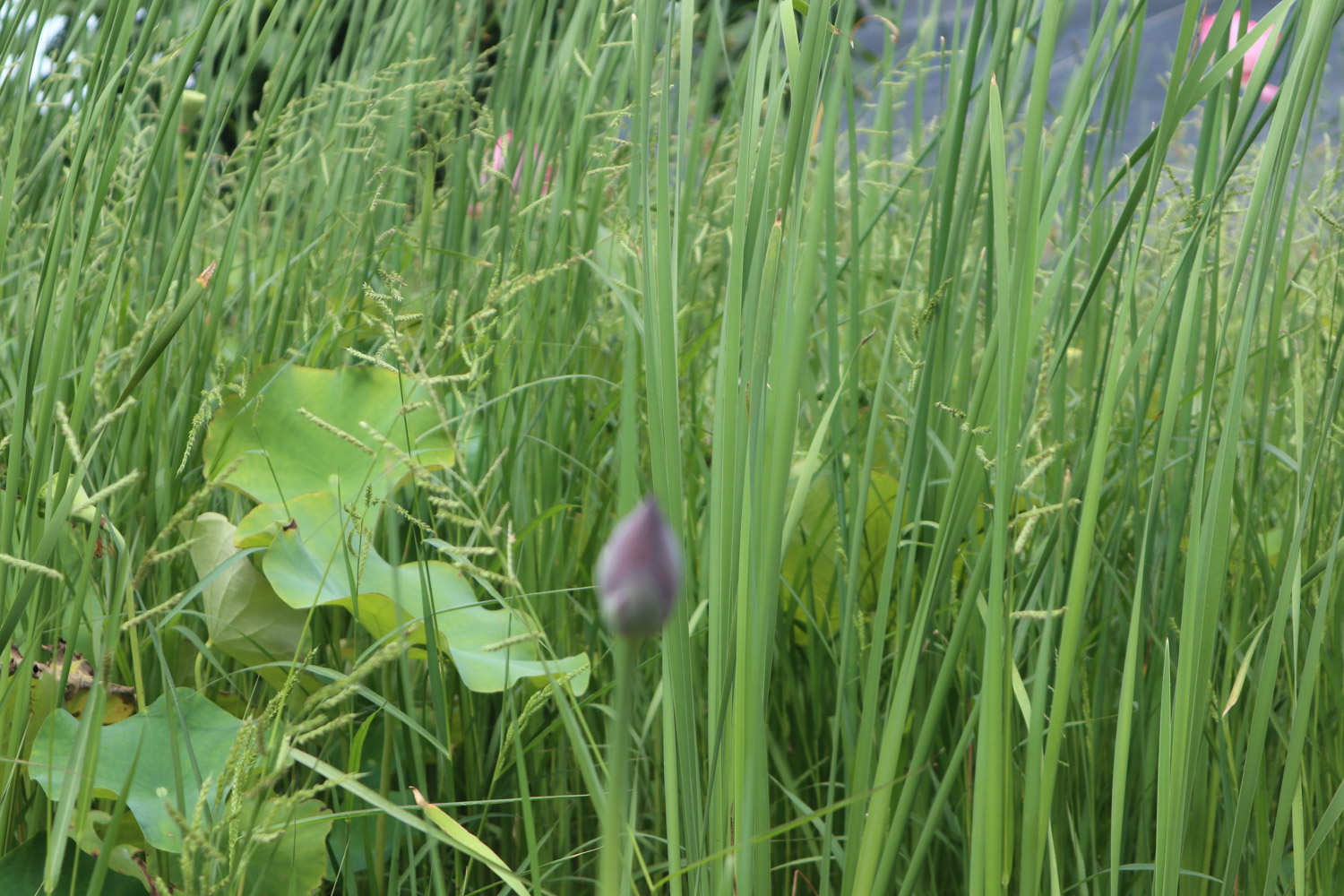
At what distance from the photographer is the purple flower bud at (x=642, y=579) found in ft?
0.64

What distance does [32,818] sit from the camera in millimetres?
607

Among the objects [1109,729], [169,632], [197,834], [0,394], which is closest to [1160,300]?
[1109,729]

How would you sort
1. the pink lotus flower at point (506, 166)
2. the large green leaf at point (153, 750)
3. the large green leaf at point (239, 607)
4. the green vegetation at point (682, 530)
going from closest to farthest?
1. the green vegetation at point (682, 530)
2. the large green leaf at point (153, 750)
3. the large green leaf at point (239, 607)
4. the pink lotus flower at point (506, 166)

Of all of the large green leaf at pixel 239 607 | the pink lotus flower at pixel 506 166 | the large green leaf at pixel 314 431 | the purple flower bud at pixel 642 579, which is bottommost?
the large green leaf at pixel 239 607

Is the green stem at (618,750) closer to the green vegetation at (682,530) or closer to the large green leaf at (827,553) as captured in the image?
the green vegetation at (682,530)

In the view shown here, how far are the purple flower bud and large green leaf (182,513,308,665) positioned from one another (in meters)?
0.58

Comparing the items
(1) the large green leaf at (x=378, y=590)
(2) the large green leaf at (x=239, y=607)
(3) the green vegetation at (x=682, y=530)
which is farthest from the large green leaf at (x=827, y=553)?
(2) the large green leaf at (x=239, y=607)

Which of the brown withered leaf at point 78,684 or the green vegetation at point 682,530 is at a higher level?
the green vegetation at point 682,530

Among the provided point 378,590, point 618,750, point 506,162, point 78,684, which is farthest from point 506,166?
point 618,750

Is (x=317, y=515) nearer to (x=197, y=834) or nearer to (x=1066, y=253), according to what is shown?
(x=197, y=834)

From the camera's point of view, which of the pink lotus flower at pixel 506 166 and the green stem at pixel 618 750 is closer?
the green stem at pixel 618 750

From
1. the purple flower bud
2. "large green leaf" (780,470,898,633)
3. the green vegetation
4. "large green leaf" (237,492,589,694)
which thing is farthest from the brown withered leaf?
the purple flower bud

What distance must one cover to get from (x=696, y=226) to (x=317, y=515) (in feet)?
1.72

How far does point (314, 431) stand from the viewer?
0.88 metres
